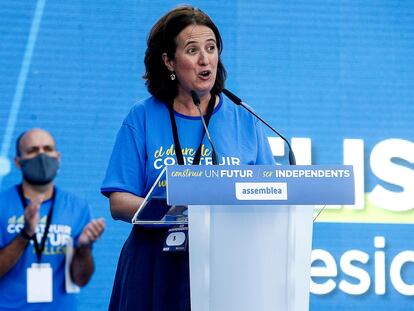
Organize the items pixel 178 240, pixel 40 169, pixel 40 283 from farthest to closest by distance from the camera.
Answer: pixel 40 169, pixel 40 283, pixel 178 240

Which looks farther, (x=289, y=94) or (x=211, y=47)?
(x=289, y=94)

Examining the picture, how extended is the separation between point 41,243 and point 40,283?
5.8 inches

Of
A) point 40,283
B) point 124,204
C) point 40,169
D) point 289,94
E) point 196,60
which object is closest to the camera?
point 124,204

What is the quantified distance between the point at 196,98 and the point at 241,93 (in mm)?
1515

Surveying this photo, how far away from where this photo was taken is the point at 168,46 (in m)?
2.48

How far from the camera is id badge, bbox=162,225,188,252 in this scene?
2.11m

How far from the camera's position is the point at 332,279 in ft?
12.3

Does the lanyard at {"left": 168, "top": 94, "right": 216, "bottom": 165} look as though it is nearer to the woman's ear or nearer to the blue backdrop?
the woman's ear

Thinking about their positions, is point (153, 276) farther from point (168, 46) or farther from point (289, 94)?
point (289, 94)

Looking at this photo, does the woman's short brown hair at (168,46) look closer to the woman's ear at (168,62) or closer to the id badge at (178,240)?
the woman's ear at (168,62)

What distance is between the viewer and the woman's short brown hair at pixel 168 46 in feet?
7.99

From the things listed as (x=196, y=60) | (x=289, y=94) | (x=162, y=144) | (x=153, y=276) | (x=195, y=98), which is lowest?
(x=153, y=276)

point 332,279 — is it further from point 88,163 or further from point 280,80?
point 88,163

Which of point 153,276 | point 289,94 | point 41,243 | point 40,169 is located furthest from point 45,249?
point 289,94
